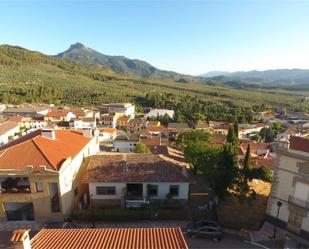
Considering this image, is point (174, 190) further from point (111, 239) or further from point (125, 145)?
point (125, 145)

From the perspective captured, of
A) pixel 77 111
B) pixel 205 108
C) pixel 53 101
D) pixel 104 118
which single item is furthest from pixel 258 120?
pixel 53 101

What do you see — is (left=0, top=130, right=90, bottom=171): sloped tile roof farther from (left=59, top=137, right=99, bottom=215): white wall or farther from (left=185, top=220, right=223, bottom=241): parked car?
(left=185, top=220, right=223, bottom=241): parked car

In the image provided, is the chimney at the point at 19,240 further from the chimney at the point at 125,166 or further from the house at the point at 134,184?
the chimney at the point at 125,166

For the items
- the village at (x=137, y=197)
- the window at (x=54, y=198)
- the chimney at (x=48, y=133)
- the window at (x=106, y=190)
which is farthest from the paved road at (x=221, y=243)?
the chimney at (x=48, y=133)

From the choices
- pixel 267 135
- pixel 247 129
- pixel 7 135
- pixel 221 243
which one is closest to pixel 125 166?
pixel 221 243

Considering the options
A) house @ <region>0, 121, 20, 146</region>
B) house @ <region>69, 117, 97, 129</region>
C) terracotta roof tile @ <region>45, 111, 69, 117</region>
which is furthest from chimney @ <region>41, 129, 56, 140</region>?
terracotta roof tile @ <region>45, 111, 69, 117</region>

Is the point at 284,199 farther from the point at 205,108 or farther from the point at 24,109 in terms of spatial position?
the point at 205,108
